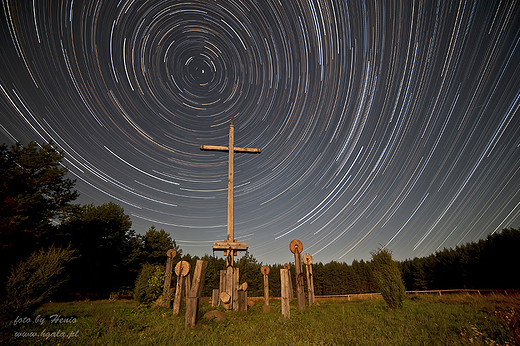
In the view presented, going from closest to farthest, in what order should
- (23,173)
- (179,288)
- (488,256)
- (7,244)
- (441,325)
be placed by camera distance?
1. (441,325)
2. (179,288)
3. (7,244)
4. (23,173)
5. (488,256)

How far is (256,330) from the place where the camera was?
A: 7.05m

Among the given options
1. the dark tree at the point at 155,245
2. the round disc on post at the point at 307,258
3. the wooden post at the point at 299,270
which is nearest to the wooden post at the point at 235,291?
the wooden post at the point at 299,270

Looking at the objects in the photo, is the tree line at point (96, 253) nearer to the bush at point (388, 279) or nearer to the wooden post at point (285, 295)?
the bush at point (388, 279)

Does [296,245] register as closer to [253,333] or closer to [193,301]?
[253,333]

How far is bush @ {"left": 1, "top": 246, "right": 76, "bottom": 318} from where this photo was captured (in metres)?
6.94

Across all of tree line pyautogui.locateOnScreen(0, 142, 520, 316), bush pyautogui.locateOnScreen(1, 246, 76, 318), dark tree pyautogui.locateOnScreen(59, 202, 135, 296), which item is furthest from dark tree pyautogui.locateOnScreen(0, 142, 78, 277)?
bush pyautogui.locateOnScreen(1, 246, 76, 318)

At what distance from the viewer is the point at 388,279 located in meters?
12.2

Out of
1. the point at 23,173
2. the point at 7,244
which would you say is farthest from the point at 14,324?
the point at 23,173

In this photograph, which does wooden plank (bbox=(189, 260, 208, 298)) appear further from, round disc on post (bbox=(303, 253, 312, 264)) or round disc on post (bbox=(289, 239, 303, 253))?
round disc on post (bbox=(303, 253, 312, 264))

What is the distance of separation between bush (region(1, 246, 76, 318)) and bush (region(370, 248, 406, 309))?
14.7 meters

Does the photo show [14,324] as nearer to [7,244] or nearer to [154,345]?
[154,345]

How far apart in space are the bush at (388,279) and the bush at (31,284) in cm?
1475

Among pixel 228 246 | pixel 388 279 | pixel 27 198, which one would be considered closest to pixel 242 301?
pixel 228 246

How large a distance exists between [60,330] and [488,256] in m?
45.0
